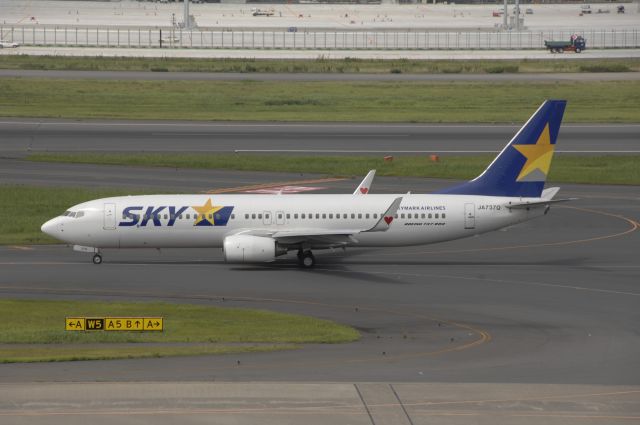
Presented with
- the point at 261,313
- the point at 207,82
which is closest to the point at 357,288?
the point at 261,313

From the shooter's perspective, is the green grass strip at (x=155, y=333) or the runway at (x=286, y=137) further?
the runway at (x=286, y=137)

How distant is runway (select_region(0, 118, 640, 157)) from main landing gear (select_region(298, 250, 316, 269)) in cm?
3329

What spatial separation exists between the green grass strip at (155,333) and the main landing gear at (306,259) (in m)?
9.59

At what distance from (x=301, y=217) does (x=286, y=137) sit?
133 feet

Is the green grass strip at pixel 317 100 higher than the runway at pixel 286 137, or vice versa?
the green grass strip at pixel 317 100

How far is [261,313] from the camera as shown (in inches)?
1778

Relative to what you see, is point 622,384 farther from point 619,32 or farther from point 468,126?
point 619,32

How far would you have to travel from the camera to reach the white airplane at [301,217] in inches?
2180

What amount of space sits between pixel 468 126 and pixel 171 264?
2050 inches

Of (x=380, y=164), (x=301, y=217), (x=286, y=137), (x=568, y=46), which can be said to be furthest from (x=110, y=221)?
(x=568, y=46)

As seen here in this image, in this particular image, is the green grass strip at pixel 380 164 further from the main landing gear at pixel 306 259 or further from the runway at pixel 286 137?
the main landing gear at pixel 306 259

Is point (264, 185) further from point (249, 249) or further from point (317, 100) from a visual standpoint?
point (317, 100)

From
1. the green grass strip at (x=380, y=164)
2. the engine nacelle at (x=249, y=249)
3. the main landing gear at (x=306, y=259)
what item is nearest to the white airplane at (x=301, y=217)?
the main landing gear at (x=306, y=259)

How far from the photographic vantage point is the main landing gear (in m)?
55.2
